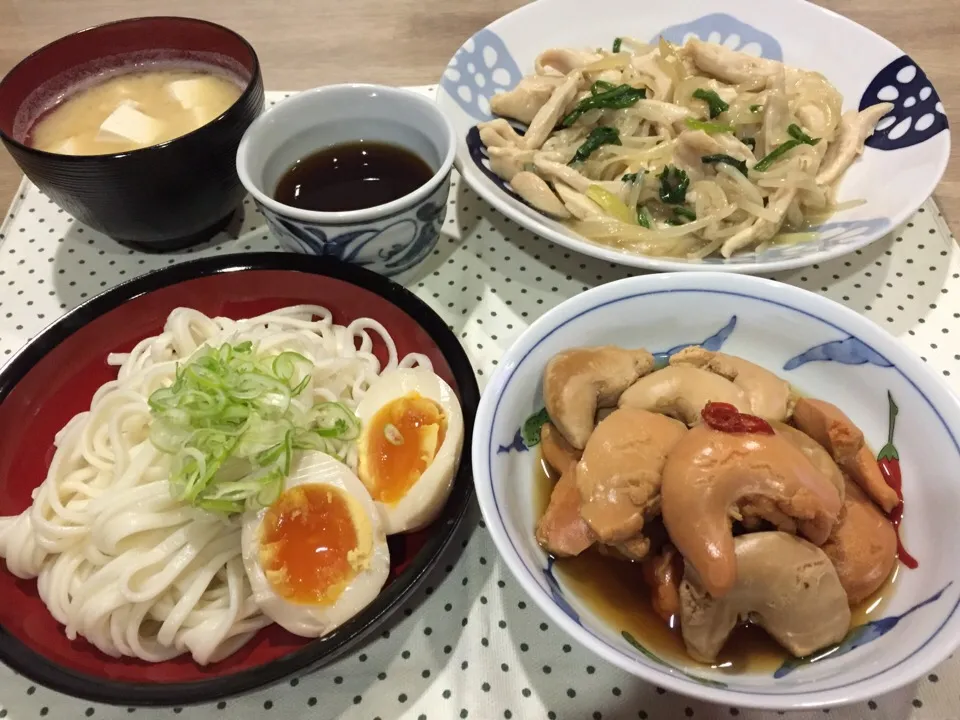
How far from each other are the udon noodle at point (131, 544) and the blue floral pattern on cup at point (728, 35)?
1534 millimetres

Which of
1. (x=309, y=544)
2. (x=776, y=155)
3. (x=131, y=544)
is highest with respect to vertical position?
(x=776, y=155)

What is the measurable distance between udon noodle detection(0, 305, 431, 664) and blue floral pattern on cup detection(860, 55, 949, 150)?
144 centimetres

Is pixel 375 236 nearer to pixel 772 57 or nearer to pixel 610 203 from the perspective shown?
pixel 610 203

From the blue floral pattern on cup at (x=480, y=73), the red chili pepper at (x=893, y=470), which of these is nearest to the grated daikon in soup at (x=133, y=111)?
the blue floral pattern on cup at (x=480, y=73)

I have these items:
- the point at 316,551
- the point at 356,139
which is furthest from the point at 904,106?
the point at 316,551

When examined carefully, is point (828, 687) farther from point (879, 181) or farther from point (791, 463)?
point (879, 181)

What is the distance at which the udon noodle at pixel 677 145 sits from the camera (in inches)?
65.9

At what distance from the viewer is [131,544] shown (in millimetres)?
1180

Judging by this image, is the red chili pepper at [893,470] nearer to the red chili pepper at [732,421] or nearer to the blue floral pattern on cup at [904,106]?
the red chili pepper at [732,421]

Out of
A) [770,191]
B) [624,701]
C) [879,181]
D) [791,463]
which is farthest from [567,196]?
[624,701]

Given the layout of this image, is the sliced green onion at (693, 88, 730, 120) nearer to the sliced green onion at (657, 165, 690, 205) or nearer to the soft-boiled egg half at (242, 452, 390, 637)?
the sliced green onion at (657, 165, 690, 205)

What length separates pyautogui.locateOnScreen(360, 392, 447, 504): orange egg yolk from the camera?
1.18 m

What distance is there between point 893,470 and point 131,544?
1362 millimetres

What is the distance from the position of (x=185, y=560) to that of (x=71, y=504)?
0.91 feet
